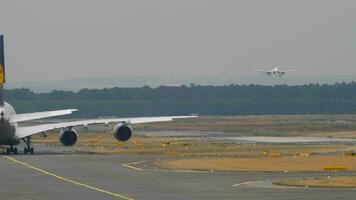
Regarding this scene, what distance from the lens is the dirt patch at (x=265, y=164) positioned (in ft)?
241

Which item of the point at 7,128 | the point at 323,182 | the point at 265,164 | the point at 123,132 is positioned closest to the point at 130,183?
the point at 323,182

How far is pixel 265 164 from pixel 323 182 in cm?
1655

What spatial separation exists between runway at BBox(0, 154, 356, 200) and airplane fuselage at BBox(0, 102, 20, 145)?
31.6ft

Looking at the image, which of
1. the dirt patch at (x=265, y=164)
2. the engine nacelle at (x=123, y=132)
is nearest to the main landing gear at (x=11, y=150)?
the engine nacelle at (x=123, y=132)

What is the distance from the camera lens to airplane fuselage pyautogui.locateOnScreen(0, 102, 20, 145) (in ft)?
306

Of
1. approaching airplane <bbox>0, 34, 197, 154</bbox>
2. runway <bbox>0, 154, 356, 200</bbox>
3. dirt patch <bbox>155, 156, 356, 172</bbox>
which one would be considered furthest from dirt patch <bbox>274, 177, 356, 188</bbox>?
approaching airplane <bbox>0, 34, 197, 154</bbox>

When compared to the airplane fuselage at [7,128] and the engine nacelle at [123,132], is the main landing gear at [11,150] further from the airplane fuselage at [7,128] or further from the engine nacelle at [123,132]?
the engine nacelle at [123,132]

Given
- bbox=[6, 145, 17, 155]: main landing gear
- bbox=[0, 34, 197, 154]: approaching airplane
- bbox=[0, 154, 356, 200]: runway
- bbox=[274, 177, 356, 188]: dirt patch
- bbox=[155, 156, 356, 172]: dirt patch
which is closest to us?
bbox=[0, 154, 356, 200]: runway

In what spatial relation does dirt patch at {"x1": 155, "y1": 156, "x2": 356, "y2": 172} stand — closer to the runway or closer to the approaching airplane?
the runway

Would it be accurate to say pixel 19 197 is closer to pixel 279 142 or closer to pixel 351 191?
pixel 351 191

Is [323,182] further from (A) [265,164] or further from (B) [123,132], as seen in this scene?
(B) [123,132]

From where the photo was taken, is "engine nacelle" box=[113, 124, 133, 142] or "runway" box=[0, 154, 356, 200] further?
"engine nacelle" box=[113, 124, 133, 142]

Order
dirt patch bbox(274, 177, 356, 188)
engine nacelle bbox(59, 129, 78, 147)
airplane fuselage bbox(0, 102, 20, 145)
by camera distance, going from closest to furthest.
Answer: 1. dirt patch bbox(274, 177, 356, 188)
2. airplane fuselage bbox(0, 102, 20, 145)
3. engine nacelle bbox(59, 129, 78, 147)

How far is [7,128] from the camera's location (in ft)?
311
